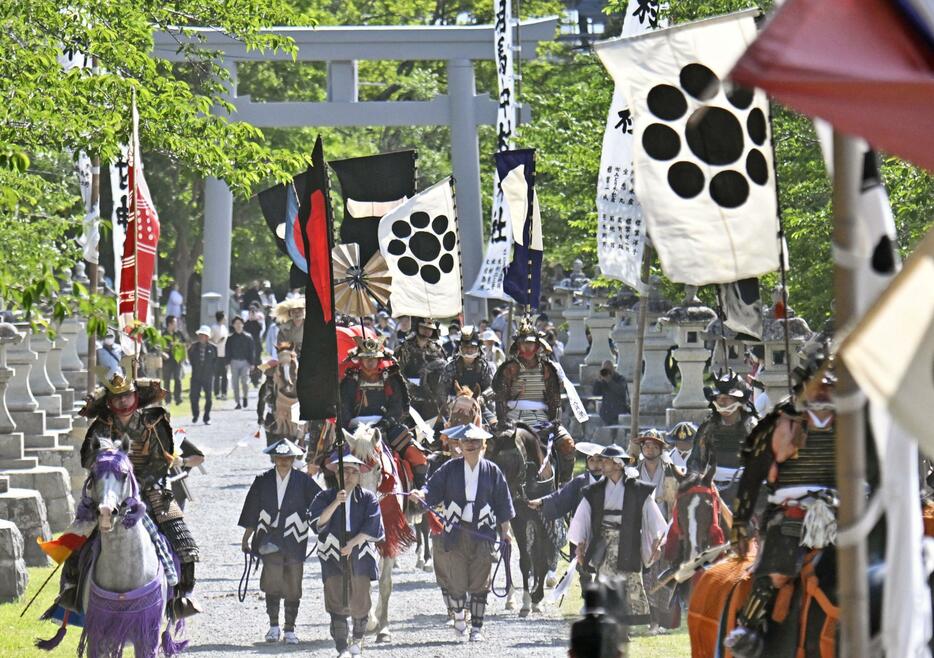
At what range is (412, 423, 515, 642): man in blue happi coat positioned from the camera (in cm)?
1560

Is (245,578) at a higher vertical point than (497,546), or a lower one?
lower

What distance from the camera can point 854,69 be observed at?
484 centimetres

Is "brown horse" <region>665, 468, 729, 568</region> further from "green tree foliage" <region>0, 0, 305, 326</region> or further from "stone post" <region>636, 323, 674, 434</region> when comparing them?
"stone post" <region>636, 323, 674, 434</region>

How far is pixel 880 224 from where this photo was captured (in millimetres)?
5730

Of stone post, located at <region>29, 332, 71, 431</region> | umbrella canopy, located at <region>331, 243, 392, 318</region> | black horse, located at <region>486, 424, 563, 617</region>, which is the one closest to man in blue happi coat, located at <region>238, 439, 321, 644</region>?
black horse, located at <region>486, 424, 563, 617</region>

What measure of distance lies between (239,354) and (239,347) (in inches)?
14.7

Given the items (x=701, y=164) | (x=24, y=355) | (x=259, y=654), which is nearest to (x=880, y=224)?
(x=701, y=164)

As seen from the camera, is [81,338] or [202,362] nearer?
[81,338]

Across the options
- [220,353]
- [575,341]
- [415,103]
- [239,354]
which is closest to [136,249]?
[575,341]

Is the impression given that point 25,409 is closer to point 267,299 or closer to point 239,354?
point 239,354

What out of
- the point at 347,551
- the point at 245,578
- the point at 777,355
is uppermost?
the point at 777,355

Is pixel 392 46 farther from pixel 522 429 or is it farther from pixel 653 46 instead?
pixel 653 46

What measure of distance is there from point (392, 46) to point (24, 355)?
722 inches

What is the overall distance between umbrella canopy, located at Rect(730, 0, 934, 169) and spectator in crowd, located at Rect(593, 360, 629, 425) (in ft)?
69.7
